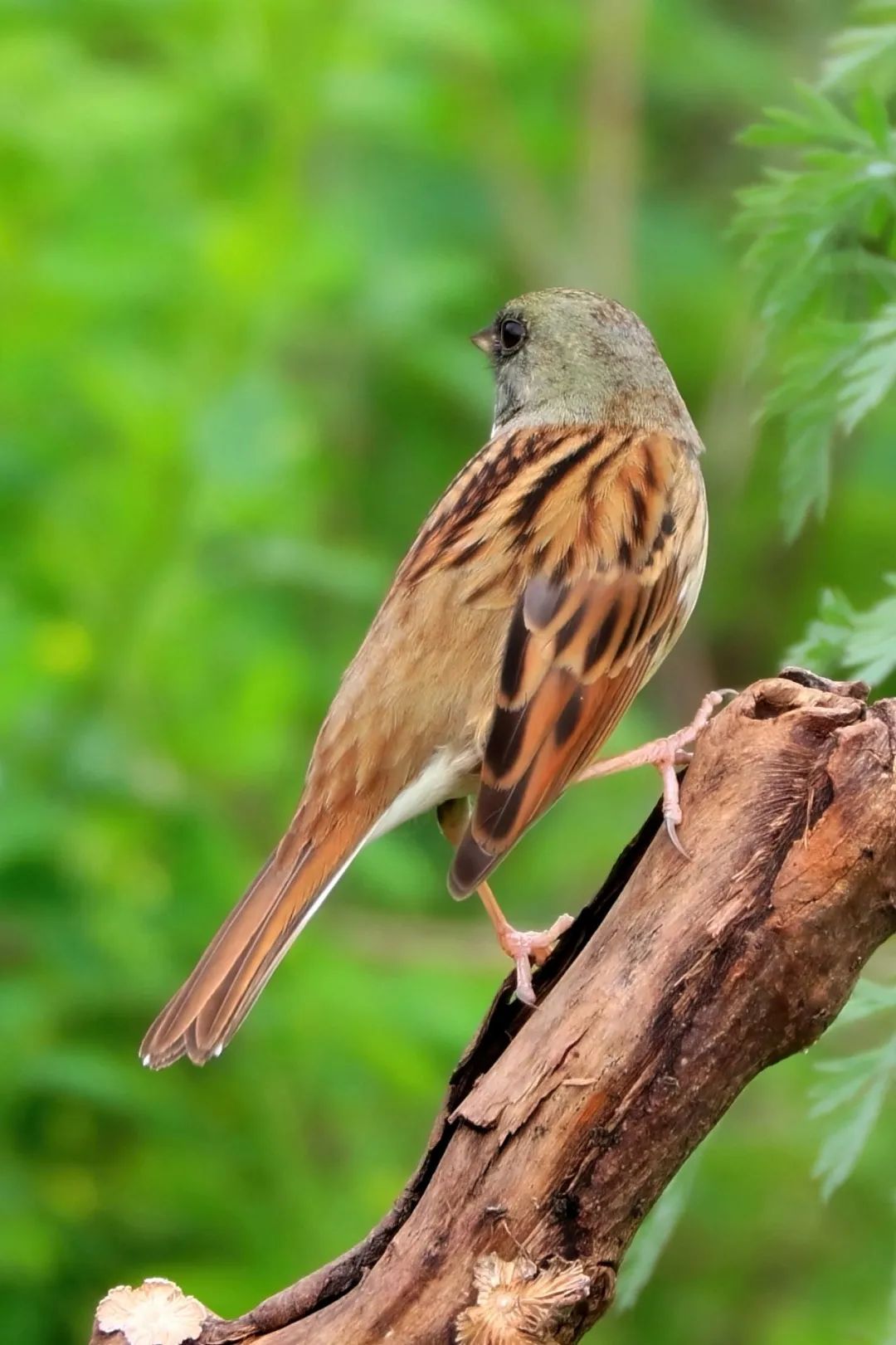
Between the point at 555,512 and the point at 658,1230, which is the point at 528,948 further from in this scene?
the point at 555,512

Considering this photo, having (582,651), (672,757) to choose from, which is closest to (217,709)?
(582,651)

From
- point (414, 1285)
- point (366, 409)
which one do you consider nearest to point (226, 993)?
point (414, 1285)

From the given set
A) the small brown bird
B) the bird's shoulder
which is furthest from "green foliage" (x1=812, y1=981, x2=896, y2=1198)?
the bird's shoulder

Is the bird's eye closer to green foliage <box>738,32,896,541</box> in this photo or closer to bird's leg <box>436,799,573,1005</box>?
bird's leg <box>436,799,573,1005</box>

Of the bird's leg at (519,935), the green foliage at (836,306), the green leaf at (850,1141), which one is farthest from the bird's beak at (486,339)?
the green leaf at (850,1141)

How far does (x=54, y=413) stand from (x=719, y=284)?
11.2ft

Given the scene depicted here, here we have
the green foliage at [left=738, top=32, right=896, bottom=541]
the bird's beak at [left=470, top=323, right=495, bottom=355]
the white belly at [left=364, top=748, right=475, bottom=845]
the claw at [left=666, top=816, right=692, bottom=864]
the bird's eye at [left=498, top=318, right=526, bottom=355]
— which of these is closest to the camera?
the claw at [left=666, top=816, right=692, bottom=864]

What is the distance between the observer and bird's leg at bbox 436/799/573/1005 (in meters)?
2.78

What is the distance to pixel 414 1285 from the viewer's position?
2576 mm

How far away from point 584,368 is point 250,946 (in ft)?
5.41

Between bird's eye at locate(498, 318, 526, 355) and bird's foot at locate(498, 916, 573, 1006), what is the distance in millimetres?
1577

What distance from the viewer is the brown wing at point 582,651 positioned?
3.34m

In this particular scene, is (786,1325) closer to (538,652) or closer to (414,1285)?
(538,652)

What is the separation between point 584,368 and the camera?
4363 millimetres
